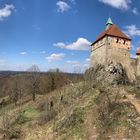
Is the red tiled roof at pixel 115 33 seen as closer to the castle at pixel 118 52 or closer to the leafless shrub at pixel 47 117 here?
the castle at pixel 118 52

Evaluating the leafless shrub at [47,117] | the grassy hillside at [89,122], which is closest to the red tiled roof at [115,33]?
the grassy hillside at [89,122]

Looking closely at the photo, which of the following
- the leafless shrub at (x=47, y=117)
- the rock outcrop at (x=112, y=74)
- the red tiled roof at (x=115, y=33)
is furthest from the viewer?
the red tiled roof at (x=115, y=33)

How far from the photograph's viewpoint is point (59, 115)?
3250 centimetres

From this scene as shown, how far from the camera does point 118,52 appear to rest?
140 feet

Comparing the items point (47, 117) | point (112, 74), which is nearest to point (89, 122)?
point (47, 117)

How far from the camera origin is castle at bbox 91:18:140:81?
139 feet

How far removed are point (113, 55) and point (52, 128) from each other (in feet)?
62.5

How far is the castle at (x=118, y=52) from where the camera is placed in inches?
1666

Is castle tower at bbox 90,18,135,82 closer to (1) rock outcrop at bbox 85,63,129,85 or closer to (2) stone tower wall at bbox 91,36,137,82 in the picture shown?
(2) stone tower wall at bbox 91,36,137,82

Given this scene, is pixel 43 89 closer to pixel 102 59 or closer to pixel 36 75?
pixel 36 75

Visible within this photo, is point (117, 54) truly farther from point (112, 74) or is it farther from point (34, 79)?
point (34, 79)

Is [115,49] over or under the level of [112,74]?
over

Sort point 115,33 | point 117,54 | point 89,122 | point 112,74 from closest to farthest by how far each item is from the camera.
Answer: point 89,122
point 112,74
point 117,54
point 115,33

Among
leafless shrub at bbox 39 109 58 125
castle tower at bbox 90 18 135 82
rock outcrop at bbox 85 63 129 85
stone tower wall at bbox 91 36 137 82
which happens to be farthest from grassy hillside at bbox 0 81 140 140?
castle tower at bbox 90 18 135 82
